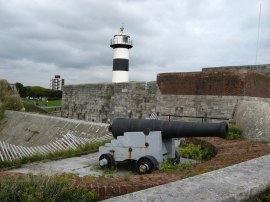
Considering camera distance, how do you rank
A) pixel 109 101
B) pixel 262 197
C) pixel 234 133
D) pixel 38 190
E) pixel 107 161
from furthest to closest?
pixel 109 101
pixel 234 133
pixel 107 161
pixel 262 197
pixel 38 190

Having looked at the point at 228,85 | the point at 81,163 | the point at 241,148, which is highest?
the point at 228,85

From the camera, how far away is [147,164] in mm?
5672

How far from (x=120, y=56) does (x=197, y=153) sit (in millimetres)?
19108

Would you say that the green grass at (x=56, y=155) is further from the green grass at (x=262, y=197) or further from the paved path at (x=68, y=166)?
the green grass at (x=262, y=197)

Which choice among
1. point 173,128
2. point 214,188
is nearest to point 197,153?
point 173,128

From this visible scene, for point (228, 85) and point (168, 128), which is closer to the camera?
point (168, 128)

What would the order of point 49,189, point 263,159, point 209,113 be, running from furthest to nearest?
point 209,113 < point 263,159 < point 49,189

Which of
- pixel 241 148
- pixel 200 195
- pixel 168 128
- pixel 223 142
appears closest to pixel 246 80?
pixel 223 142

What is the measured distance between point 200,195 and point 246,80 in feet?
33.6

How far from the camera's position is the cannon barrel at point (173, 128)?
535 centimetres

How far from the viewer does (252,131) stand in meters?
7.66

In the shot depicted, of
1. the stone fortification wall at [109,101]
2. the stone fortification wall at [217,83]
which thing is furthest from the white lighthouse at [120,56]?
the stone fortification wall at [217,83]

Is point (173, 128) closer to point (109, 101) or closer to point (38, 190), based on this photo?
point (38, 190)

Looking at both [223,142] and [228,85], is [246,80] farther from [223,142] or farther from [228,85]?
[223,142]
